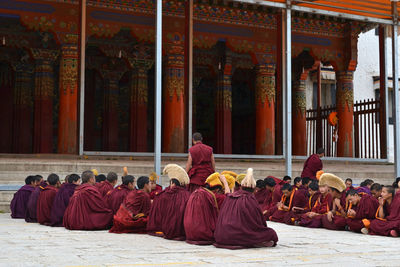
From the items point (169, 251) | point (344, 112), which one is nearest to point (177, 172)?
point (169, 251)

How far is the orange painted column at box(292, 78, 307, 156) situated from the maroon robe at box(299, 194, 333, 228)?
920 cm

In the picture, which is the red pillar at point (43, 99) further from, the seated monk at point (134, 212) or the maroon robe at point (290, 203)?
the seated monk at point (134, 212)

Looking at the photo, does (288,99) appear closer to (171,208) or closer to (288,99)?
(288,99)

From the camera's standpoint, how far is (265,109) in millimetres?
15891

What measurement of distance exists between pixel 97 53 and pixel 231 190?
36.4ft

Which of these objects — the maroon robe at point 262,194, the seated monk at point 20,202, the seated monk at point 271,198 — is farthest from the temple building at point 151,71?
the seated monk at point 20,202

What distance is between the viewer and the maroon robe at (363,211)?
283 inches

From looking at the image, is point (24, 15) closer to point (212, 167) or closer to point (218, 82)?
point (218, 82)

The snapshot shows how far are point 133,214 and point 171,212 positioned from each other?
2.41ft

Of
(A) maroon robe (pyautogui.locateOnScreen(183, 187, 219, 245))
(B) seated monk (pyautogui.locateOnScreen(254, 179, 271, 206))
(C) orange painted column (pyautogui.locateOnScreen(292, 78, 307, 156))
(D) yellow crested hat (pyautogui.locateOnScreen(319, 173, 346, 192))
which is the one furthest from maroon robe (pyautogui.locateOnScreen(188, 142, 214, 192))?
(C) orange painted column (pyautogui.locateOnScreen(292, 78, 307, 156))

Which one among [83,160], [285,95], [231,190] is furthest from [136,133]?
[231,190]

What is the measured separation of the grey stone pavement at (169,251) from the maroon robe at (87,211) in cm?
24

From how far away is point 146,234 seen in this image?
700 centimetres

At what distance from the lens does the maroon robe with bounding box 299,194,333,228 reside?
7.99 metres
